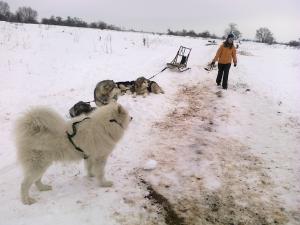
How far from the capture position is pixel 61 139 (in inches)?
178

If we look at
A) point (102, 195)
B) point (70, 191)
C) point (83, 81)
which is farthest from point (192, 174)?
point (83, 81)

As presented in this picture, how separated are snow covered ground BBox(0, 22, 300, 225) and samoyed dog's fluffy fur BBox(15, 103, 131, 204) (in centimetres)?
44

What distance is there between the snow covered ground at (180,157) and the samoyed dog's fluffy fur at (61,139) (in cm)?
44

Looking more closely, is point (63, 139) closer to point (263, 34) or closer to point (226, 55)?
point (226, 55)

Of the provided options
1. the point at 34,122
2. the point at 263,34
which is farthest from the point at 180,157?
the point at 263,34

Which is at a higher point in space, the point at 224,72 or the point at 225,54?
the point at 225,54

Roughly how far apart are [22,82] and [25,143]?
892 cm

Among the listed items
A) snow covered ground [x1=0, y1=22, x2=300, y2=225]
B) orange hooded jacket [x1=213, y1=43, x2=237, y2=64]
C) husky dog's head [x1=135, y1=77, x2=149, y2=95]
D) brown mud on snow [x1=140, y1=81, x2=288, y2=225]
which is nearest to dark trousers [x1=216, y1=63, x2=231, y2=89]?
orange hooded jacket [x1=213, y1=43, x2=237, y2=64]

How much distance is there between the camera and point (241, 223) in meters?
4.39

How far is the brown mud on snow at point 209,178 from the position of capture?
179 inches

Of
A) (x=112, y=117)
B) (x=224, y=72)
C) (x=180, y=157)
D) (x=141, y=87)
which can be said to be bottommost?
(x=180, y=157)

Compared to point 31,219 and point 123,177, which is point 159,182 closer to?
point 123,177

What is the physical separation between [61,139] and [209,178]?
2.42m

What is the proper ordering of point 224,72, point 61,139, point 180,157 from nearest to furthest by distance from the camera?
point 61,139 < point 180,157 < point 224,72
